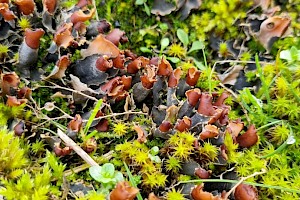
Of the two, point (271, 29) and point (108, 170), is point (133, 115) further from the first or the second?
point (271, 29)

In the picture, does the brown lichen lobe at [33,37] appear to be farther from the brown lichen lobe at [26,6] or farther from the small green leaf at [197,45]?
the small green leaf at [197,45]

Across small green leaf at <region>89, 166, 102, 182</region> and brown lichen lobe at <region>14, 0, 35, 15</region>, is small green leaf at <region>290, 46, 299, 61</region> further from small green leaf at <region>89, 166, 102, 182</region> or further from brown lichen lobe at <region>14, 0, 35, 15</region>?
brown lichen lobe at <region>14, 0, 35, 15</region>

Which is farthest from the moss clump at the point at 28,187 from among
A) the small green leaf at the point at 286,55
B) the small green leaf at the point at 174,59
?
the small green leaf at the point at 286,55

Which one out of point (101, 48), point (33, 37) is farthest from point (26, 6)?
point (101, 48)

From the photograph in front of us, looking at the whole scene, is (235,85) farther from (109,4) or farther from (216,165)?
(109,4)

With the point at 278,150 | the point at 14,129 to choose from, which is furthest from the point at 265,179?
the point at 14,129

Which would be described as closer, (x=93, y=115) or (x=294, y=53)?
(x=93, y=115)
